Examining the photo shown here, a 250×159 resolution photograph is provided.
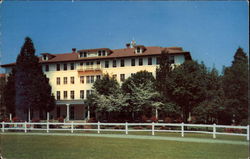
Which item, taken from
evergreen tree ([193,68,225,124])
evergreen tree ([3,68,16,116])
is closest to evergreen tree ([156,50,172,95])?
evergreen tree ([193,68,225,124])

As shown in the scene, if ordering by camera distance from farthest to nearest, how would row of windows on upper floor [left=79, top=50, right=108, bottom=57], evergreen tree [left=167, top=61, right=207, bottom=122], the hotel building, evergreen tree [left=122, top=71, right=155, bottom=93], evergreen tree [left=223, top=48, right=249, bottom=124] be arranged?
row of windows on upper floor [left=79, top=50, right=108, bottom=57] < the hotel building < evergreen tree [left=122, top=71, right=155, bottom=93] < evergreen tree [left=167, top=61, right=207, bottom=122] < evergreen tree [left=223, top=48, right=249, bottom=124]

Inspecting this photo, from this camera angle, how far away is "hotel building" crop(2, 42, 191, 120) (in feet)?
117

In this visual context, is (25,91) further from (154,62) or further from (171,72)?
(154,62)

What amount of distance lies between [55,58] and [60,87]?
16.2ft

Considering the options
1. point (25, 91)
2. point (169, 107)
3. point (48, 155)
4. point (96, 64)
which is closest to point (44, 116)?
point (96, 64)

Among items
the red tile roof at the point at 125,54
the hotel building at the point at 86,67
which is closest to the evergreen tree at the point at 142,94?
the hotel building at the point at 86,67

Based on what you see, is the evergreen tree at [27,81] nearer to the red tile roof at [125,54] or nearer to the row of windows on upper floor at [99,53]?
the red tile roof at [125,54]

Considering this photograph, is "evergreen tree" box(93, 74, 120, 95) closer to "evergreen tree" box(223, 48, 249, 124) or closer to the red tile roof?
the red tile roof

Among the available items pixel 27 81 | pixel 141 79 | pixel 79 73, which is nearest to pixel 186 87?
pixel 141 79

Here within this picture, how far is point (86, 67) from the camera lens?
38.6m

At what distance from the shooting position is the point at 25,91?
76.1ft

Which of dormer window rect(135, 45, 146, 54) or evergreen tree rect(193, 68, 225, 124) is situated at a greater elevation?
dormer window rect(135, 45, 146, 54)

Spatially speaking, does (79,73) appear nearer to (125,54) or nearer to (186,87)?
(125,54)

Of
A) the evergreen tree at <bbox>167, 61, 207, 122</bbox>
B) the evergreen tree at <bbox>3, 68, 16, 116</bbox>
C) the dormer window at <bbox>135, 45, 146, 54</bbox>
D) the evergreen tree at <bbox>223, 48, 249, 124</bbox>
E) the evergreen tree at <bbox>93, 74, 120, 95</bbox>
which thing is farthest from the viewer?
the dormer window at <bbox>135, 45, 146, 54</bbox>
